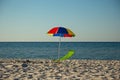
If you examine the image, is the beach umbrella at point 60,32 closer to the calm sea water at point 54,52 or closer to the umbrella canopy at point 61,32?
the umbrella canopy at point 61,32

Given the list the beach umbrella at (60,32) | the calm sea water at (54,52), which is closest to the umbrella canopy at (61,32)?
the beach umbrella at (60,32)

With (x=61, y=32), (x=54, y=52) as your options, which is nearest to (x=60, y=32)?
(x=61, y=32)

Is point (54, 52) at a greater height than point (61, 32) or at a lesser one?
lesser

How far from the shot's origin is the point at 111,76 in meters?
9.55

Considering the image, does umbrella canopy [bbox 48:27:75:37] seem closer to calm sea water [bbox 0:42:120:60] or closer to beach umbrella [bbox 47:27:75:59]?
beach umbrella [bbox 47:27:75:59]

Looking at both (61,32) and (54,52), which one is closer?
(61,32)

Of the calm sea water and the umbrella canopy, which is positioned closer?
the umbrella canopy

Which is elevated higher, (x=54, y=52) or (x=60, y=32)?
(x=60, y=32)

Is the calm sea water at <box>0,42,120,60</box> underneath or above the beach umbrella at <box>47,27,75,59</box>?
underneath

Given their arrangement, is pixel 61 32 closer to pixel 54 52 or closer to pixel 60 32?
pixel 60 32

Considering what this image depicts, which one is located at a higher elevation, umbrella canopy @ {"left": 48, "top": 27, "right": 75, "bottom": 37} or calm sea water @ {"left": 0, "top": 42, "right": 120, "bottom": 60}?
umbrella canopy @ {"left": 48, "top": 27, "right": 75, "bottom": 37}

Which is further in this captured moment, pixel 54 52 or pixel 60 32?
pixel 54 52

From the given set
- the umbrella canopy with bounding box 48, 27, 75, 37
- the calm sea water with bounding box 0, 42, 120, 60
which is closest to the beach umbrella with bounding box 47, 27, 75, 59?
the umbrella canopy with bounding box 48, 27, 75, 37

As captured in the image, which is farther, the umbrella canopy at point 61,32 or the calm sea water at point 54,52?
the calm sea water at point 54,52
